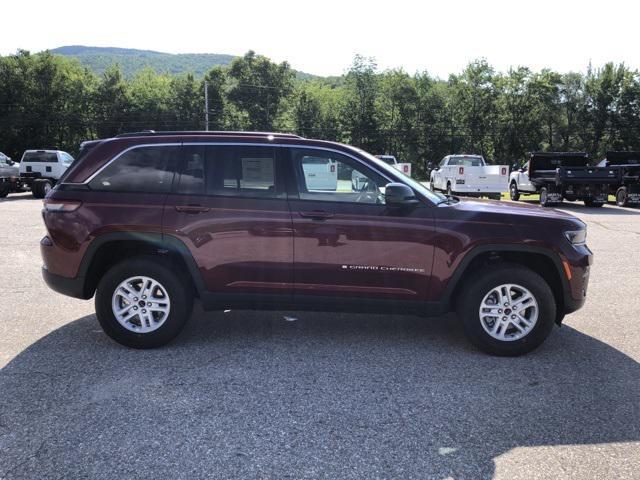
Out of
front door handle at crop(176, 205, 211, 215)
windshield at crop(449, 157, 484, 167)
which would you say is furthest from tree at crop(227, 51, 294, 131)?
front door handle at crop(176, 205, 211, 215)

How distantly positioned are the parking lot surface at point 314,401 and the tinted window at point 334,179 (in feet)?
4.43

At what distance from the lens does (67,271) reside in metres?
4.70

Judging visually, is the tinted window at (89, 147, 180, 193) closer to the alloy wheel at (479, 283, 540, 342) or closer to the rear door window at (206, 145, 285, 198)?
the rear door window at (206, 145, 285, 198)

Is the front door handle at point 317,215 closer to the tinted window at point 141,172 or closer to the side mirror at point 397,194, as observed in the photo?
the side mirror at point 397,194

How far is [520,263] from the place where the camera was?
475 cm

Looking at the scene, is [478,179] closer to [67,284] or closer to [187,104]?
[67,284]

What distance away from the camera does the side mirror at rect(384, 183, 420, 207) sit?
4.36m

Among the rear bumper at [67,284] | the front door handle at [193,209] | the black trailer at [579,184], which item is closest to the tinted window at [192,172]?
the front door handle at [193,209]

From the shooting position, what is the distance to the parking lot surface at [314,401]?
9.62 feet

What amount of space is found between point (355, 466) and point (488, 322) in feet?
7.13

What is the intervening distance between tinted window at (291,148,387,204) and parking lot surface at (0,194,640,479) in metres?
1.35

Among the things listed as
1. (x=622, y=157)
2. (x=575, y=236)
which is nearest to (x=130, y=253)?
(x=575, y=236)

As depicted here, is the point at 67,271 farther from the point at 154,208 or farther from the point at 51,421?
the point at 51,421

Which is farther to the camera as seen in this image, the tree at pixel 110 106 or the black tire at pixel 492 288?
the tree at pixel 110 106
